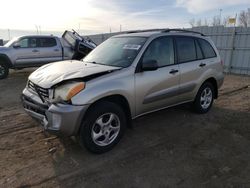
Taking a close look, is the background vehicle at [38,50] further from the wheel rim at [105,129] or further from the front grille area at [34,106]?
the wheel rim at [105,129]

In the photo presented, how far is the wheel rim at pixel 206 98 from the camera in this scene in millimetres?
5488

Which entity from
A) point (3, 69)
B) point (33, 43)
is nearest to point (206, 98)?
point (33, 43)

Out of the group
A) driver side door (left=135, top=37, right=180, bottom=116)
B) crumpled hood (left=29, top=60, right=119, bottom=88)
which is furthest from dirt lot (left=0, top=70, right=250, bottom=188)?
crumpled hood (left=29, top=60, right=119, bottom=88)

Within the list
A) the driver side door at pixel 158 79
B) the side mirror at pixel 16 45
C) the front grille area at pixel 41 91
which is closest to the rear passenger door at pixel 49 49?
the side mirror at pixel 16 45

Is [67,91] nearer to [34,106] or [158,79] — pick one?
[34,106]

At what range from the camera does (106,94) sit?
3449mm

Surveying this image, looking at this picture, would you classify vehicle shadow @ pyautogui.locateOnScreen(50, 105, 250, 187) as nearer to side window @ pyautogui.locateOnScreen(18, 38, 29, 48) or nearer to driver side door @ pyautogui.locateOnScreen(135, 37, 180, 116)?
driver side door @ pyautogui.locateOnScreen(135, 37, 180, 116)

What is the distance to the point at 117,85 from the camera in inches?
141

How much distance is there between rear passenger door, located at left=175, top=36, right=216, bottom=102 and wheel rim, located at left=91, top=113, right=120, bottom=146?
1.70 m

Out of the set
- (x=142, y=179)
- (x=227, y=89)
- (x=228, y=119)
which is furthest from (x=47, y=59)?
(x=142, y=179)

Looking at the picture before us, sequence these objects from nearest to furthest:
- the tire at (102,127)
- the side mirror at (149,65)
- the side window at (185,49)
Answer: the tire at (102,127) < the side mirror at (149,65) < the side window at (185,49)

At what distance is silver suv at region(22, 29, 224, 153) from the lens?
3.26 m

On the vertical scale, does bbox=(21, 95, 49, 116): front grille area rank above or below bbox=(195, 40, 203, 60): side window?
below

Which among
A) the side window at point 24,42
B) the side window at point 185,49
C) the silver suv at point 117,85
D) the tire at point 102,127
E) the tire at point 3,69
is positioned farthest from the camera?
the side window at point 24,42
